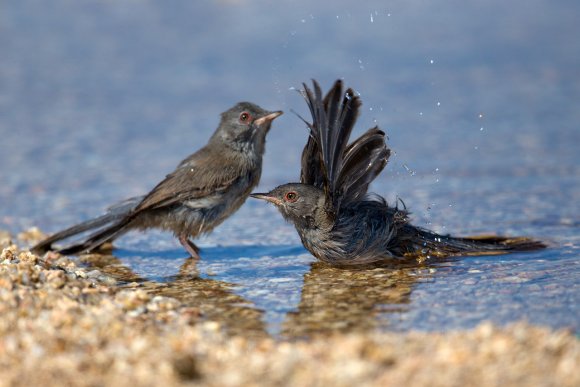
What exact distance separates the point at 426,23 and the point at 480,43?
1.48 meters

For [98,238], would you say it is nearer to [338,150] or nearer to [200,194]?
[200,194]

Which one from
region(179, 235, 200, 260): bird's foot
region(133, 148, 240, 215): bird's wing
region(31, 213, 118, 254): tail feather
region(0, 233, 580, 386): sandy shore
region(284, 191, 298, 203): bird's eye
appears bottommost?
region(0, 233, 580, 386): sandy shore

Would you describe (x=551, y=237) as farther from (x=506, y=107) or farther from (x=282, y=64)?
(x=282, y=64)

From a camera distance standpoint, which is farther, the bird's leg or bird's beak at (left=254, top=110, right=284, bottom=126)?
bird's beak at (left=254, top=110, right=284, bottom=126)

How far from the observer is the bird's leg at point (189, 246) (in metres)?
7.53

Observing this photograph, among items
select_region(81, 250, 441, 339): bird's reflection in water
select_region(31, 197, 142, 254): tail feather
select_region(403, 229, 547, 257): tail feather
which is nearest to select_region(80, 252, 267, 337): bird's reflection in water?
select_region(81, 250, 441, 339): bird's reflection in water

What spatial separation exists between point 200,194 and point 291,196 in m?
1.03

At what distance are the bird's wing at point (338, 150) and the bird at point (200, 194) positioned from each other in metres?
0.79

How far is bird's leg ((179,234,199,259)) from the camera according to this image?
7531mm

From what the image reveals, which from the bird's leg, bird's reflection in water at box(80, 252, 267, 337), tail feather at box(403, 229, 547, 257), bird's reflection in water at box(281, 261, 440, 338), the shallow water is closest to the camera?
bird's reflection in water at box(281, 261, 440, 338)

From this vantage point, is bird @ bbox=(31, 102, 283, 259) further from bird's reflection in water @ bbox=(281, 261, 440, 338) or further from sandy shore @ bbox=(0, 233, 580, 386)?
sandy shore @ bbox=(0, 233, 580, 386)

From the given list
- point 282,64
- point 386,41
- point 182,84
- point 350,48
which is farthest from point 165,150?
point 386,41

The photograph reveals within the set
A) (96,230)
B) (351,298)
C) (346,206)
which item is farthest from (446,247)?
(96,230)

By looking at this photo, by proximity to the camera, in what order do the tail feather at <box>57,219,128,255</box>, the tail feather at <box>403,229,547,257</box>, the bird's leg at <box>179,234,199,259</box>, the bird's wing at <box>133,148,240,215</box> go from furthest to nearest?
the tail feather at <box>57,219,128,255</box> → the bird's leg at <box>179,234,199,259</box> → the bird's wing at <box>133,148,240,215</box> → the tail feather at <box>403,229,547,257</box>
